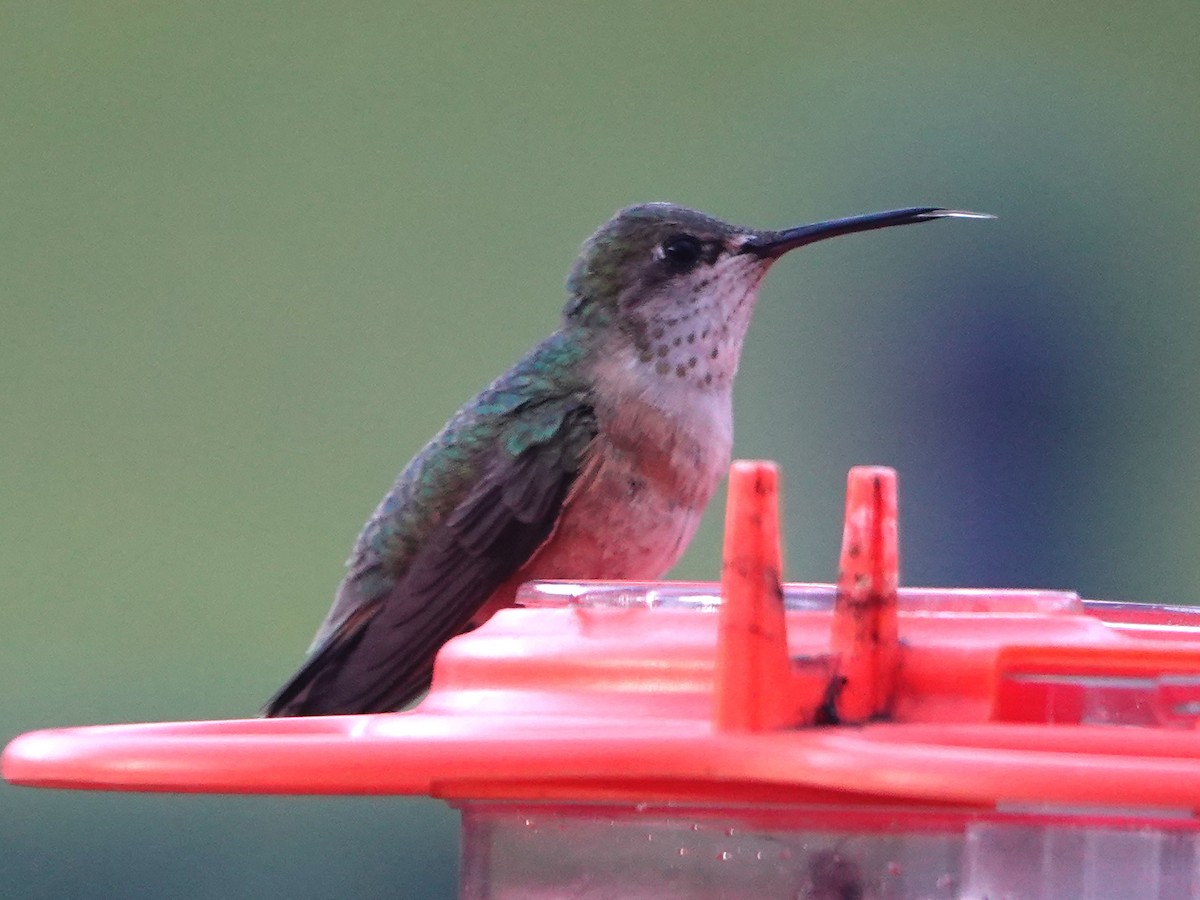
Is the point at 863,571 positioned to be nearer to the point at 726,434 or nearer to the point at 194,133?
the point at 726,434

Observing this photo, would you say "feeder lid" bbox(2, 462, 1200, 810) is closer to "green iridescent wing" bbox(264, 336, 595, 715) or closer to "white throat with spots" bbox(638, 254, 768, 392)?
"green iridescent wing" bbox(264, 336, 595, 715)

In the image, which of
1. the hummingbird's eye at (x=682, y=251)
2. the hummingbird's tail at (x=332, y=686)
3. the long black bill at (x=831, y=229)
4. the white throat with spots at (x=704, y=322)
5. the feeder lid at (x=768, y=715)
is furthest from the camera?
the hummingbird's eye at (x=682, y=251)

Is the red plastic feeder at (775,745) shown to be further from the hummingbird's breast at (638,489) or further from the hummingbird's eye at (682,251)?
the hummingbird's eye at (682,251)

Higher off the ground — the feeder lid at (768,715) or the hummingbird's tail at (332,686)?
the feeder lid at (768,715)

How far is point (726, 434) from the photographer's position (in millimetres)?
2898

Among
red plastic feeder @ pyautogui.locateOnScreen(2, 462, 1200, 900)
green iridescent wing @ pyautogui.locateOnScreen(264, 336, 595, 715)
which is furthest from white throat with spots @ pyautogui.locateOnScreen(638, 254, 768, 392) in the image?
red plastic feeder @ pyautogui.locateOnScreen(2, 462, 1200, 900)

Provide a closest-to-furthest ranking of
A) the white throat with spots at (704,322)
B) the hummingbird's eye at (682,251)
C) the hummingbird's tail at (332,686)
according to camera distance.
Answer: the hummingbird's tail at (332,686), the white throat with spots at (704,322), the hummingbird's eye at (682,251)

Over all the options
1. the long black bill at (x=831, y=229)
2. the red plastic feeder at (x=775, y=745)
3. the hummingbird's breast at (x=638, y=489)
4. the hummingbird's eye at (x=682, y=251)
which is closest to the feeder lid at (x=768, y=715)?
the red plastic feeder at (x=775, y=745)

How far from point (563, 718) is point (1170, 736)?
0.37 metres

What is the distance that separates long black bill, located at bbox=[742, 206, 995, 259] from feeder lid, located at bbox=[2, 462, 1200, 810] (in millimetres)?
1485

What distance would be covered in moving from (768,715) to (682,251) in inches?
82.1

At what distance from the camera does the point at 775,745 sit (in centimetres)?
98

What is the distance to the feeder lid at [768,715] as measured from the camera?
949 mm

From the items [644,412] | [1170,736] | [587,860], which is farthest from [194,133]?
[1170,736]
